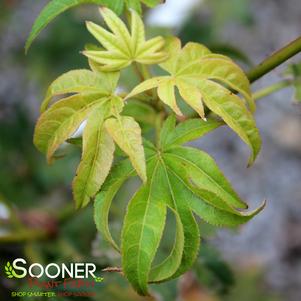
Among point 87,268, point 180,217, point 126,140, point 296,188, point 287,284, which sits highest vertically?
point 126,140

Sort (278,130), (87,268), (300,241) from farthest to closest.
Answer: (278,130)
(300,241)
(87,268)

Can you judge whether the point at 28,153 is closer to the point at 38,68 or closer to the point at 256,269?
the point at 38,68

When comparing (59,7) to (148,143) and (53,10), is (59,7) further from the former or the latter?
(148,143)

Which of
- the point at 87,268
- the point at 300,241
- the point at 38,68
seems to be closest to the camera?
the point at 87,268

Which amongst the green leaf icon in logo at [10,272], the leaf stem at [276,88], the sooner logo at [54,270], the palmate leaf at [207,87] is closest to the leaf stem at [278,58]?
the palmate leaf at [207,87]

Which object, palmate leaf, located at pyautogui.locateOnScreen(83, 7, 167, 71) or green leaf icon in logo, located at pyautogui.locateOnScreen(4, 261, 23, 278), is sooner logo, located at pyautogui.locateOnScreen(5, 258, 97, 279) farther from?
palmate leaf, located at pyautogui.locateOnScreen(83, 7, 167, 71)

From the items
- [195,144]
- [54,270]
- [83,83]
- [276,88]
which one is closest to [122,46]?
[83,83]

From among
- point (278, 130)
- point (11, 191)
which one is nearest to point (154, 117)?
point (11, 191)
